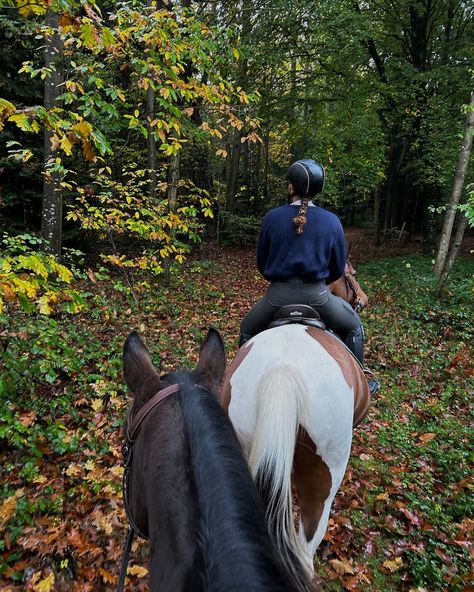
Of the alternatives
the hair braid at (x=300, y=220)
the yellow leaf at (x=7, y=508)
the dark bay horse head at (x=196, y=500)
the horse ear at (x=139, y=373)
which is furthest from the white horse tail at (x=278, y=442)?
the yellow leaf at (x=7, y=508)

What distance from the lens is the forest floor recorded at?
321 centimetres

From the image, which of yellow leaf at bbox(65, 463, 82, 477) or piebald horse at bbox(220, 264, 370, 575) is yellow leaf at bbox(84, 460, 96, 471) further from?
piebald horse at bbox(220, 264, 370, 575)

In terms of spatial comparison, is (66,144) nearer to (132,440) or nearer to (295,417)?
(132,440)

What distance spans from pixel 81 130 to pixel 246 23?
13.1m

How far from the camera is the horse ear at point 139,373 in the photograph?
1696mm

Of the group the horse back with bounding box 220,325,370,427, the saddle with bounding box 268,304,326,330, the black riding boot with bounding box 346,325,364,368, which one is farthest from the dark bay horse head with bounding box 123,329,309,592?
the black riding boot with bounding box 346,325,364,368

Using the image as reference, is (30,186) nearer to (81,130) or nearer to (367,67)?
(81,130)

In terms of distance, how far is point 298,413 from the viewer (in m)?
2.29

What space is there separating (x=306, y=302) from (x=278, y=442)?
1362mm

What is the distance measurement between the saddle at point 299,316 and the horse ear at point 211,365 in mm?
1251

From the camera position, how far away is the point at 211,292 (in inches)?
439

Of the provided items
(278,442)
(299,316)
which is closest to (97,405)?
(299,316)

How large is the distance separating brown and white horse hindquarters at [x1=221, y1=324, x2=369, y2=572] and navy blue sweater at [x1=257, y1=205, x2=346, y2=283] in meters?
0.59

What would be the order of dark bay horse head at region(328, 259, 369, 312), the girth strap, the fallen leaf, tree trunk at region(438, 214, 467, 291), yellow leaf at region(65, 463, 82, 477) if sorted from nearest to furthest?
the girth strap, the fallen leaf, yellow leaf at region(65, 463, 82, 477), dark bay horse head at region(328, 259, 369, 312), tree trunk at region(438, 214, 467, 291)
